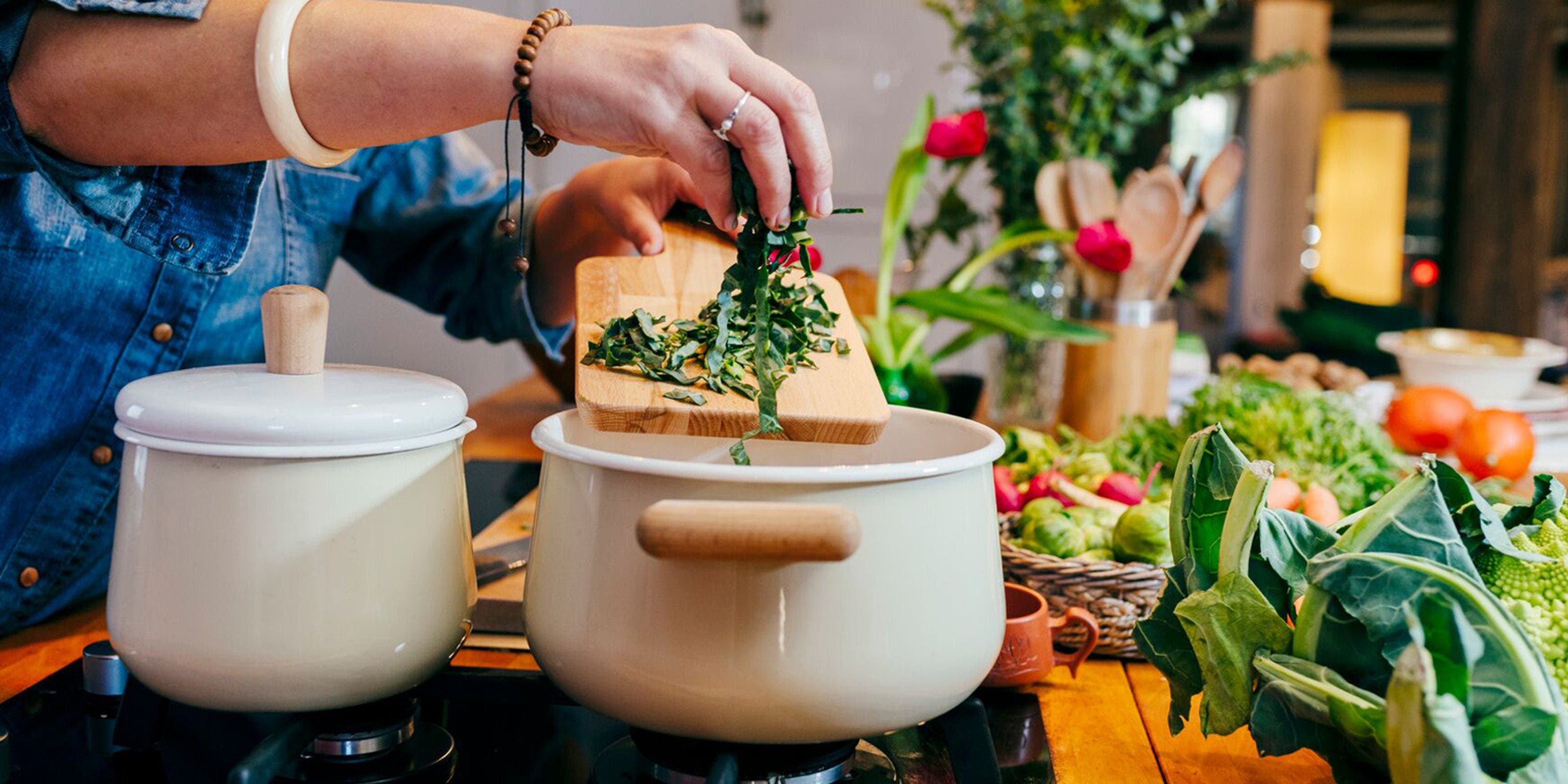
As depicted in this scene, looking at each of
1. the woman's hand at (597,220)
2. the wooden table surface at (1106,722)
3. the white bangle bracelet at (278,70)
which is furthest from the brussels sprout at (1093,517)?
the white bangle bracelet at (278,70)

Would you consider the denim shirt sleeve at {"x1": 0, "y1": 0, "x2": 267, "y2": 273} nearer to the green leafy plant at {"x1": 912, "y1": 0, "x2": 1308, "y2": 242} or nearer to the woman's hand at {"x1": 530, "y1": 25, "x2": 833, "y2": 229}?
the woman's hand at {"x1": 530, "y1": 25, "x2": 833, "y2": 229}

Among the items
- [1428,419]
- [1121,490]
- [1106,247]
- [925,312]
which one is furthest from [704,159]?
[1428,419]

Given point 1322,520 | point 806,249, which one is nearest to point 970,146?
point 1322,520

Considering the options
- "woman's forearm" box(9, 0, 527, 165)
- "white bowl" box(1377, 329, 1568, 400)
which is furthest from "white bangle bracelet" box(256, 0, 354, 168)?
"white bowl" box(1377, 329, 1568, 400)

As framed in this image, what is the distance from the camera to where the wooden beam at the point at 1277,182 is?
25.7 feet

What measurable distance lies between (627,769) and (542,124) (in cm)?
32

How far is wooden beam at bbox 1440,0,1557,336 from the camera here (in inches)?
187

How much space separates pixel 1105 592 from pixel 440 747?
18.0 inches

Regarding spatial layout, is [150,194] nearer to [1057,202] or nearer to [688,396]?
[688,396]

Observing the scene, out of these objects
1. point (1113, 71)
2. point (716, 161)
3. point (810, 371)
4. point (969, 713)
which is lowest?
point (969, 713)

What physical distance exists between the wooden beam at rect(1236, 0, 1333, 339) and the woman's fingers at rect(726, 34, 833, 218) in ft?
25.2

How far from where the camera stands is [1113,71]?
191cm

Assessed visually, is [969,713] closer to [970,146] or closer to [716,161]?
[716,161]

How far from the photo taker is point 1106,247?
54.0 inches
